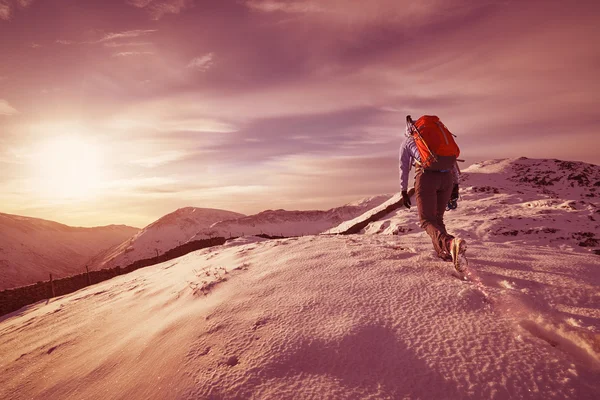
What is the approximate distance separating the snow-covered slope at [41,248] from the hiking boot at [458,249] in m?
82.3

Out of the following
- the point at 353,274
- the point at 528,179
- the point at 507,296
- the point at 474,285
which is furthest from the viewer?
the point at 528,179

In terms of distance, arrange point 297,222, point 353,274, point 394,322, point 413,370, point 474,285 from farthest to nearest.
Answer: point 297,222 → point 353,274 → point 474,285 → point 394,322 → point 413,370

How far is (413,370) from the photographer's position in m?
1.57

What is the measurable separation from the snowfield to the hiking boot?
0.16 meters

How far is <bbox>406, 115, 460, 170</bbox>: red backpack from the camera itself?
3131mm

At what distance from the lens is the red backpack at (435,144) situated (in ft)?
10.3

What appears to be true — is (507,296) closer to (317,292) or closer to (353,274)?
(353,274)

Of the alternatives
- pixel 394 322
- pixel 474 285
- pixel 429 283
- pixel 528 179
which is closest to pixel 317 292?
pixel 394 322

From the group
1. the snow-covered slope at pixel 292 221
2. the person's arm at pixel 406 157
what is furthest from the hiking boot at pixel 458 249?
the snow-covered slope at pixel 292 221

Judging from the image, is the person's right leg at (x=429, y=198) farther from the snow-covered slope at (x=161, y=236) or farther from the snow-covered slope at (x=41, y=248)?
the snow-covered slope at (x=41, y=248)

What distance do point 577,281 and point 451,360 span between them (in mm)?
1974

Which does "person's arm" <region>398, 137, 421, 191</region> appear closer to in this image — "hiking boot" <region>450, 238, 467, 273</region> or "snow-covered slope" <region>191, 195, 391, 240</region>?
"hiking boot" <region>450, 238, 467, 273</region>

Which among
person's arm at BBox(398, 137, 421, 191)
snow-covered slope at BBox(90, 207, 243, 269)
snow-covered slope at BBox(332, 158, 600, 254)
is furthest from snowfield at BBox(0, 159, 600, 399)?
snow-covered slope at BBox(90, 207, 243, 269)

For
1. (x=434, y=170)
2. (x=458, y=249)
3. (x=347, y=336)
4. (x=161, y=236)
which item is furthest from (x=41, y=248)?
(x=458, y=249)
